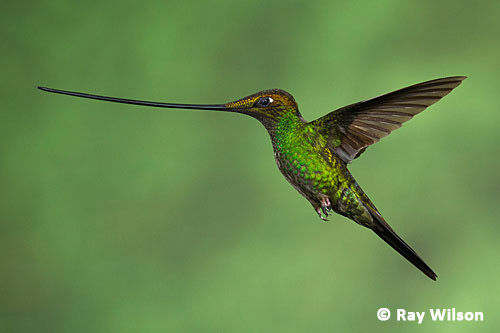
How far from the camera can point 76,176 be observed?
129 centimetres

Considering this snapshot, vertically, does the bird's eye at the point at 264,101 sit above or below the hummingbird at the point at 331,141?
above

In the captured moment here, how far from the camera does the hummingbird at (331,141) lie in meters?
0.38

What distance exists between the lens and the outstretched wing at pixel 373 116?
34 cm

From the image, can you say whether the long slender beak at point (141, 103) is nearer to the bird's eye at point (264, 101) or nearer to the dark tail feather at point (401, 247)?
the bird's eye at point (264, 101)

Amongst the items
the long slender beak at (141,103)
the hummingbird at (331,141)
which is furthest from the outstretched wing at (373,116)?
the long slender beak at (141,103)

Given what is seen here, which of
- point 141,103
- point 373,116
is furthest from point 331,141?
point 141,103

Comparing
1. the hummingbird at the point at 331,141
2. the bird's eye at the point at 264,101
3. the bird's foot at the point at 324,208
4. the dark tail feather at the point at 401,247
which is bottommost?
the dark tail feather at the point at 401,247

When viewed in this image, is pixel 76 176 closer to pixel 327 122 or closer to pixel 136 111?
pixel 136 111

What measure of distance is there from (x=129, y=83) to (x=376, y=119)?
38.3 inches

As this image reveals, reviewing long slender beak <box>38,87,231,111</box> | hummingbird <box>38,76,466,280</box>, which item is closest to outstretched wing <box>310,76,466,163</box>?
hummingbird <box>38,76,466,280</box>

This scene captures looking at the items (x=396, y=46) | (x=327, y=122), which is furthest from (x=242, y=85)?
(x=327, y=122)

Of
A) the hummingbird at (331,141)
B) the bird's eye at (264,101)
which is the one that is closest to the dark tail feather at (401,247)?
the hummingbird at (331,141)

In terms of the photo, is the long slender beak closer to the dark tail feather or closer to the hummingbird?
the hummingbird

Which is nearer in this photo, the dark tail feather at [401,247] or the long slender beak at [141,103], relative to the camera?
the long slender beak at [141,103]
